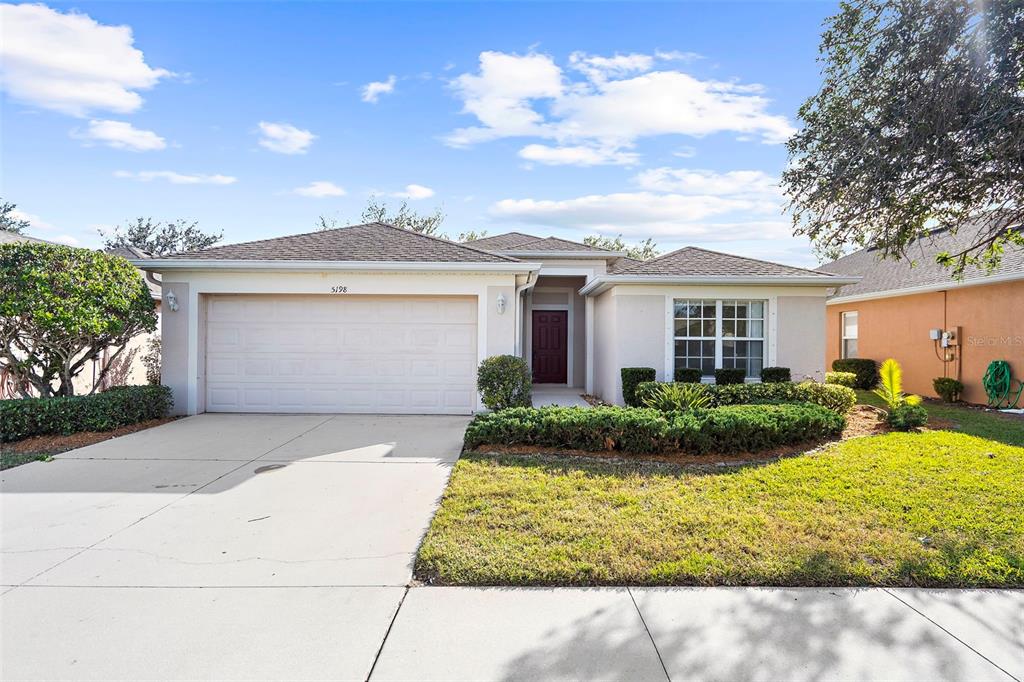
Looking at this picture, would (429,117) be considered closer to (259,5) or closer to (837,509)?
(259,5)

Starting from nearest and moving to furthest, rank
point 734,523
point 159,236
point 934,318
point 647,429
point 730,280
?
1. point 734,523
2. point 647,429
3. point 730,280
4. point 934,318
5. point 159,236

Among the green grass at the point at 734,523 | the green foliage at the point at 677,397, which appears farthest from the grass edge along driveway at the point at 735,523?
the green foliage at the point at 677,397

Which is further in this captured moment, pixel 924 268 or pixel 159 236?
pixel 159 236

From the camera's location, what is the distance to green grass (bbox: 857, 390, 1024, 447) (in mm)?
8031

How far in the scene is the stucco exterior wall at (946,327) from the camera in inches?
444

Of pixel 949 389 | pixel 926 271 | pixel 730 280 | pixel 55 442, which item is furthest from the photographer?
pixel 926 271

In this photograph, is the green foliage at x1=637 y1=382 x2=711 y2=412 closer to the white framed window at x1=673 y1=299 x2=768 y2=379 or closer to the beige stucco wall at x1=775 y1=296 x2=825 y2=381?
the white framed window at x1=673 y1=299 x2=768 y2=379

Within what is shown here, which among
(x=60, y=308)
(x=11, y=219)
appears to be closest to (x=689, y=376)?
(x=60, y=308)

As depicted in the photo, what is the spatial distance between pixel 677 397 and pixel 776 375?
376cm

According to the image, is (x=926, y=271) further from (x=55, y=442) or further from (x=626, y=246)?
(x=626, y=246)

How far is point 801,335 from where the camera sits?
1094 cm

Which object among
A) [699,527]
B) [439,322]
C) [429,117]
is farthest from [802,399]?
[429,117]

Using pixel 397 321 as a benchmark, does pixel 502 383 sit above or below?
below

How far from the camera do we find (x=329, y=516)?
479 centimetres
